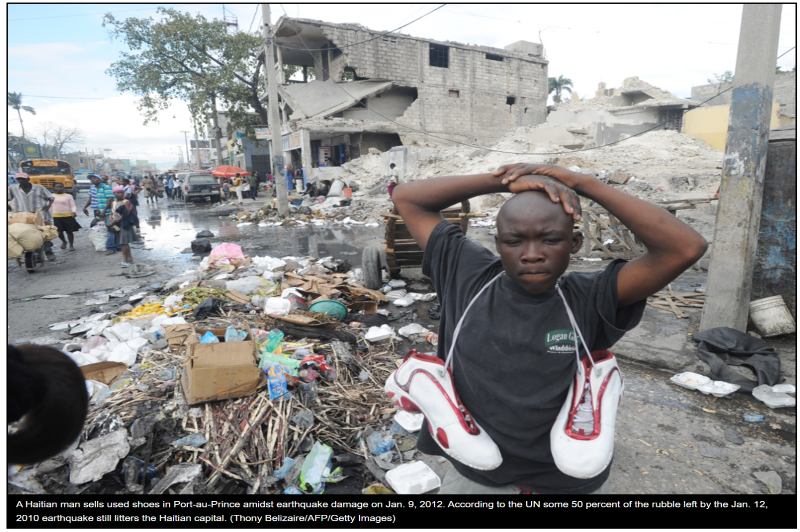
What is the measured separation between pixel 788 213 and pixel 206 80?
30.6 m

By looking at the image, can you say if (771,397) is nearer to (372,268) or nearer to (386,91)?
(372,268)

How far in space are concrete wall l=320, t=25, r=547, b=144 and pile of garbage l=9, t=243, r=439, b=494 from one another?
75.5ft

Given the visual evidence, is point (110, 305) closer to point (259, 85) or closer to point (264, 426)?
point (264, 426)

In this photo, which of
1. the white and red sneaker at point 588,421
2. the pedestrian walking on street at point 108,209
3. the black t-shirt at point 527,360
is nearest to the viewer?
the white and red sneaker at point 588,421

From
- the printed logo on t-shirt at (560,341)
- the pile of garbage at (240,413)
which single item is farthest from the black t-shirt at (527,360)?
the pile of garbage at (240,413)

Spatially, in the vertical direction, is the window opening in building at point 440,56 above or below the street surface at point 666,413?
above

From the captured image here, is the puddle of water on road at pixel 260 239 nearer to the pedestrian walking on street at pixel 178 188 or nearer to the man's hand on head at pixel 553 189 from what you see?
the man's hand on head at pixel 553 189

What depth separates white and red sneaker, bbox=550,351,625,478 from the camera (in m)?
1.15

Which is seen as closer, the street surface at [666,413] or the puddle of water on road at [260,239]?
the street surface at [666,413]

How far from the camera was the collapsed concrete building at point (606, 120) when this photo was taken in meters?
24.1

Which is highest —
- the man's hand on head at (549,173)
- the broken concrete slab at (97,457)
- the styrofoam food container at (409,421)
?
the man's hand on head at (549,173)

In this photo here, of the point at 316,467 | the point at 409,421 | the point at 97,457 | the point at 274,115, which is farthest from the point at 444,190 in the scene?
the point at 274,115

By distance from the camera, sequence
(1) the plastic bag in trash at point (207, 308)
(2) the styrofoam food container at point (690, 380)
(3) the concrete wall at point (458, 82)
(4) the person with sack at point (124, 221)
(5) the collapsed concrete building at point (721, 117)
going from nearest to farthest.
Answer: (2) the styrofoam food container at point (690, 380)
(1) the plastic bag in trash at point (207, 308)
(4) the person with sack at point (124, 221)
(5) the collapsed concrete building at point (721, 117)
(3) the concrete wall at point (458, 82)

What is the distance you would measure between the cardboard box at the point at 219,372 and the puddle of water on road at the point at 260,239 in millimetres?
5636
